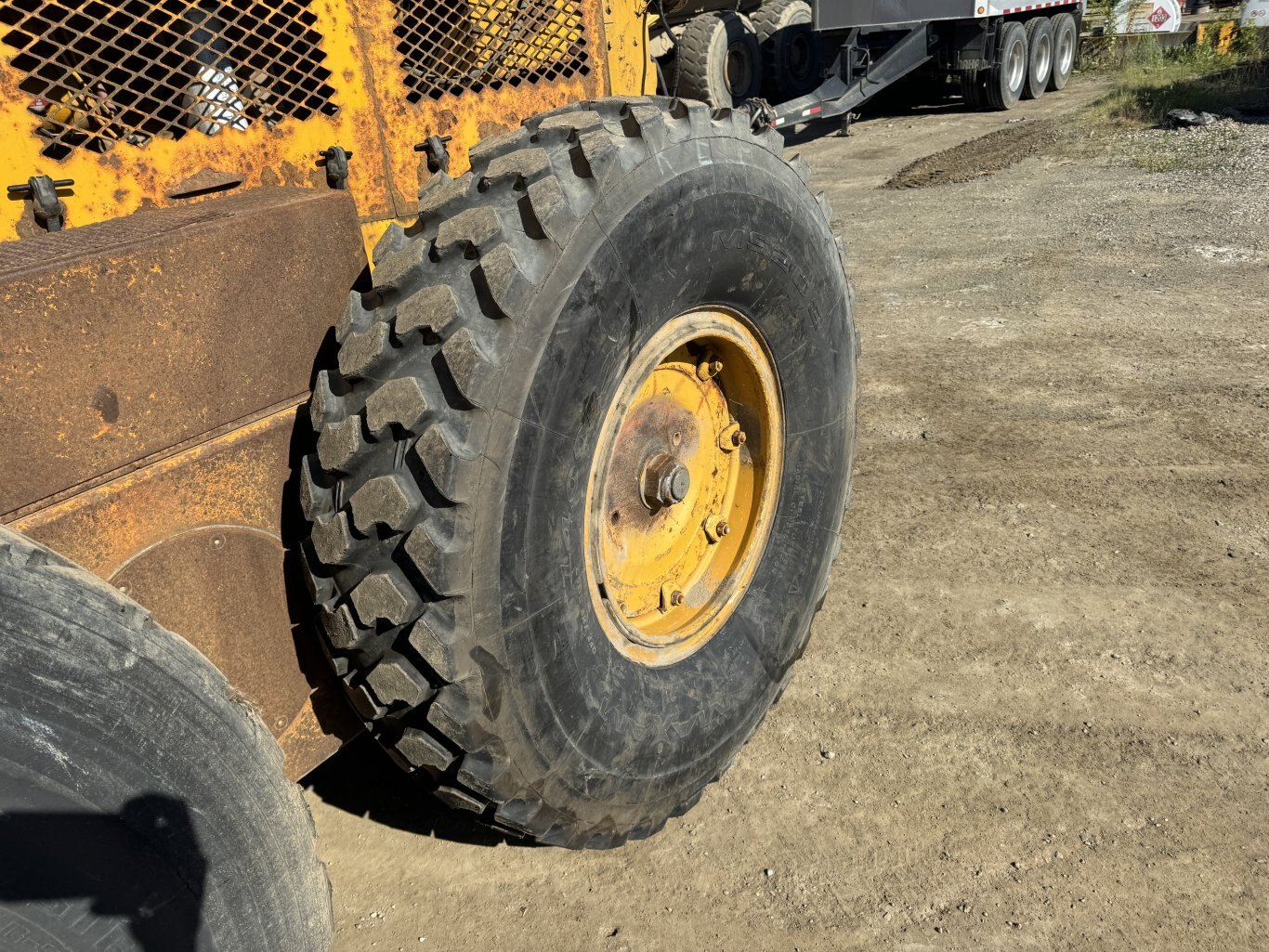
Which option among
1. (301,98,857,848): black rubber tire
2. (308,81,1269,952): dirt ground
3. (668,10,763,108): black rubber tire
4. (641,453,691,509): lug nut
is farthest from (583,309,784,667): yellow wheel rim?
(668,10,763,108): black rubber tire

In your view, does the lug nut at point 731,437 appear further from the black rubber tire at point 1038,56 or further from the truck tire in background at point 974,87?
the black rubber tire at point 1038,56

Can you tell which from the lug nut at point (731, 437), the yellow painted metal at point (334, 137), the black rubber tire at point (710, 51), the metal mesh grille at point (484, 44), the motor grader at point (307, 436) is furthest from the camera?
the black rubber tire at point (710, 51)

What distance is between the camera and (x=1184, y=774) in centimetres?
277

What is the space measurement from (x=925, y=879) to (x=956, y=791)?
0.33 metres

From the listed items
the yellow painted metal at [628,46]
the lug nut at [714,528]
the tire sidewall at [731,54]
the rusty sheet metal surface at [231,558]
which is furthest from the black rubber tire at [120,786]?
the tire sidewall at [731,54]

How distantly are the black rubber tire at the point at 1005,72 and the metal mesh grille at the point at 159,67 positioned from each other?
13291mm

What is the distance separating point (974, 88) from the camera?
13922 millimetres

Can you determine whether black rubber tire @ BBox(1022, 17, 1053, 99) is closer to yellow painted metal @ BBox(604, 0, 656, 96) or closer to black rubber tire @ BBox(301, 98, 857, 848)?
yellow painted metal @ BBox(604, 0, 656, 96)

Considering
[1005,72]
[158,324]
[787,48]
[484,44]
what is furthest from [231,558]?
[1005,72]

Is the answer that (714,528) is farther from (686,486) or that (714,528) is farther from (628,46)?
(628,46)

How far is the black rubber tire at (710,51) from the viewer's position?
1159cm

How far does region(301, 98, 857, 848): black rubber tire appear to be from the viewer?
1.79 m

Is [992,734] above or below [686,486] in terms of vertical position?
below

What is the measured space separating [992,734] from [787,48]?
12276 millimetres
